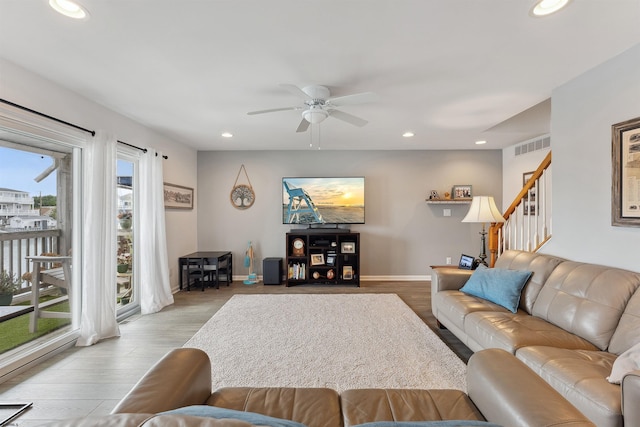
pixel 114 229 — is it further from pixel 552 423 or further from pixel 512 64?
pixel 512 64

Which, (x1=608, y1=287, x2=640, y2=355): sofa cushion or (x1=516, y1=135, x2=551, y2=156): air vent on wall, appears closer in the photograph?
(x1=608, y1=287, x2=640, y2=355): sofa cushion

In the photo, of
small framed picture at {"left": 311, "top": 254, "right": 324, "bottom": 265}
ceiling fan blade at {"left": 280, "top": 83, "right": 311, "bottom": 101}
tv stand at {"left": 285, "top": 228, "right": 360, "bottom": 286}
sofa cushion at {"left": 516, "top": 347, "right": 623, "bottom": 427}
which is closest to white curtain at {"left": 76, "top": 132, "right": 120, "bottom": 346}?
ceiling fan blade at {"left": 280, "top": 83, "right": 311, "bottom": 101}

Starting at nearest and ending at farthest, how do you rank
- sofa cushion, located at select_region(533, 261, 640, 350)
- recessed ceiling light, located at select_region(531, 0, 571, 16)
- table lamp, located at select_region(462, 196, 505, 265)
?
recessed ceiling light, located at select_region(531, 0, 571, 16) → sofa cushion, located at select_region(533, 261, 640, 350) → table lamp, located at select_region(462, 196, 505, 265)

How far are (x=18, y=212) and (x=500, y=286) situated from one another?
4.22m

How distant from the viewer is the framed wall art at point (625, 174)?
1934 millimetres

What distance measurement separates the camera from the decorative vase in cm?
225

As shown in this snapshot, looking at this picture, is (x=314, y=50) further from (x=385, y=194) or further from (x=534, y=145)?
(x=534, y=145)

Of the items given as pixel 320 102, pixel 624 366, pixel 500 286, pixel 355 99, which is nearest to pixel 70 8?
pixel 320 102

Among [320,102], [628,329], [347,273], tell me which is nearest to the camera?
[628,329]

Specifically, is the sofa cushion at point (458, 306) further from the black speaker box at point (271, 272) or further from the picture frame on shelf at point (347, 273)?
the black speaker box at point (271, 272)

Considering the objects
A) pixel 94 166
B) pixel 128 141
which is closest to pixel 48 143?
pixel 94 166

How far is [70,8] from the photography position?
5.05 ft

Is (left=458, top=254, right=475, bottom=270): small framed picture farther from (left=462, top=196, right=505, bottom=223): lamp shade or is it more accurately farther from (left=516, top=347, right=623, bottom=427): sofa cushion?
(left=516, top=347, right=623, bottom=427): sofa cushion

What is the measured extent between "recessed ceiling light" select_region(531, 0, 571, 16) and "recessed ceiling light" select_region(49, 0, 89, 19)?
2.52 meters
